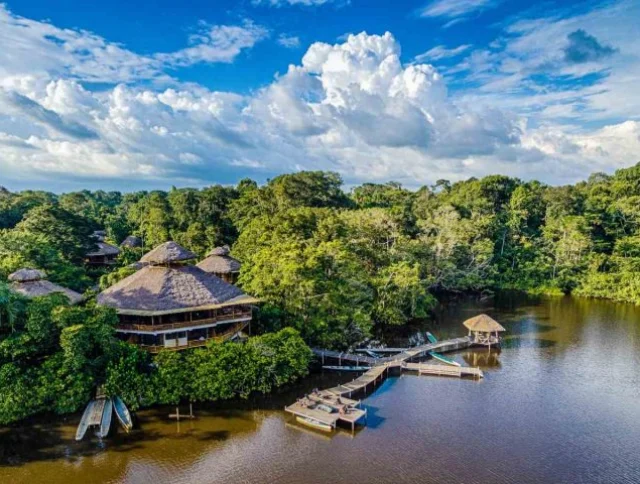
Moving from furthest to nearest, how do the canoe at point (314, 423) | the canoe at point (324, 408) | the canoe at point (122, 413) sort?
the canoe at point (324, 408), the canoe at point (314, 423), the canoe at point (122, 413)

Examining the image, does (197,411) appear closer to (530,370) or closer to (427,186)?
(530,370)

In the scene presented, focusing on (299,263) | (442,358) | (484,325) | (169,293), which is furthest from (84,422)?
(484,325)

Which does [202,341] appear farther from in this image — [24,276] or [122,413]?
[24,276]

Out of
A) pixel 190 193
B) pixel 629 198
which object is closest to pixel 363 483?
pixel 190 193

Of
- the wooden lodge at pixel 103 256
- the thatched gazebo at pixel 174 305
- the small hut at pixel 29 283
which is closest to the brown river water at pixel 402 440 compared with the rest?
the thatched gazebo at pixel 174 305

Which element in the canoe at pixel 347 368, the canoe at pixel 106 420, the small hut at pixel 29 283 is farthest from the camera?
the canoe at pixel 347 368

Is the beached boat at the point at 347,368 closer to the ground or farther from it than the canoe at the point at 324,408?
farther from it

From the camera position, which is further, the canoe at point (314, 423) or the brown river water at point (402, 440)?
the canoe at point (314, 423)

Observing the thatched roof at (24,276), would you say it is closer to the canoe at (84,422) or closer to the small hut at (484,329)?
the canoe at (84,422)
